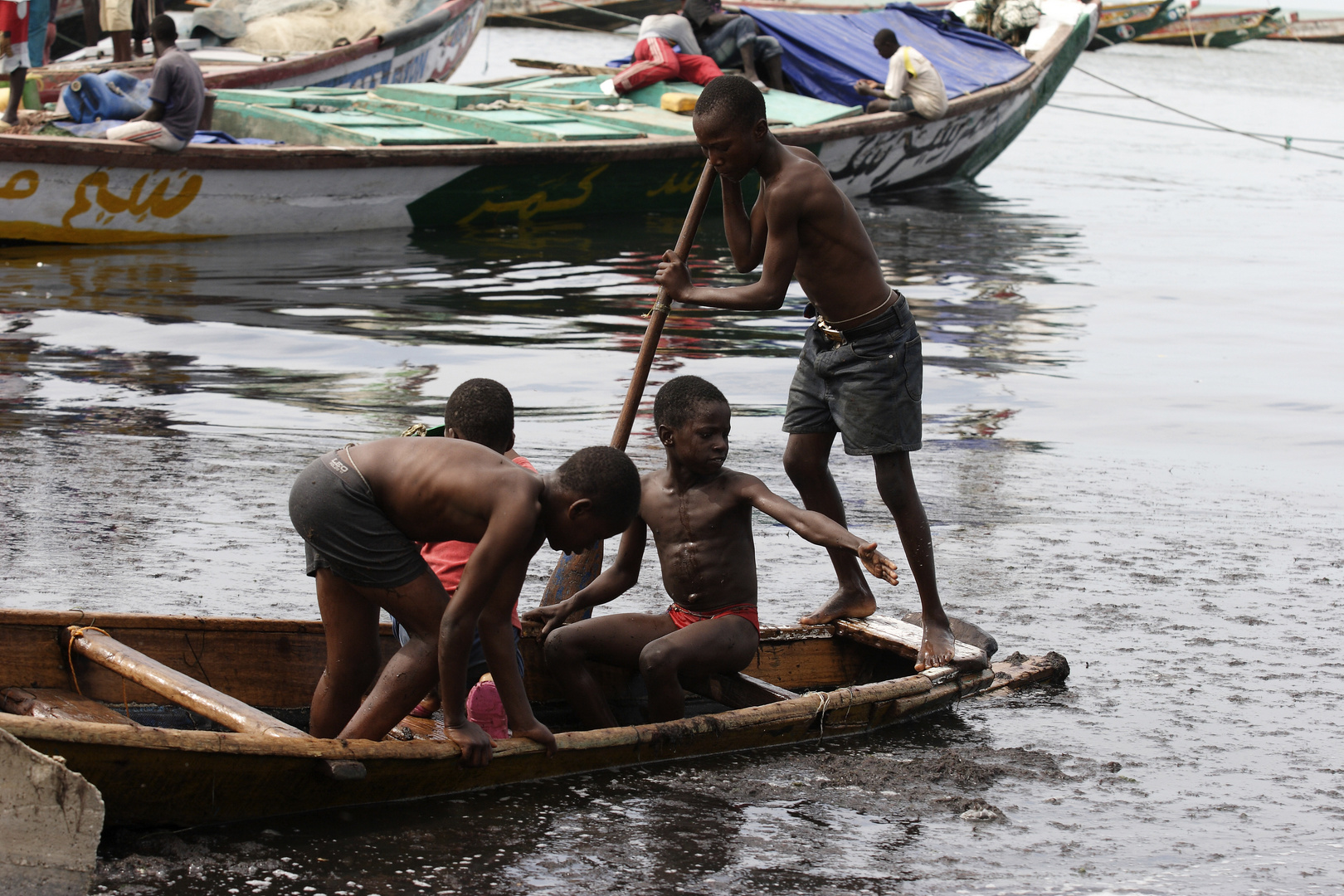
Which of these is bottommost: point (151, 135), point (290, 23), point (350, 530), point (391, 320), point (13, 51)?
point (391, 320)

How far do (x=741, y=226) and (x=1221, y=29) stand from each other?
4329cm

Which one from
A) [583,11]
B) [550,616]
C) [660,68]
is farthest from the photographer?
[583,11]

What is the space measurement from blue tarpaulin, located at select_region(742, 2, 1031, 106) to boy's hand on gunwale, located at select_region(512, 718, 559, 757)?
41.8 ft

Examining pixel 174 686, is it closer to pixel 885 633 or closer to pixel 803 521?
pixel 803 521

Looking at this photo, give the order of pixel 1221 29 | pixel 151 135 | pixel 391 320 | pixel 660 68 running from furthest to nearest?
1. pixel 1221 29
2. pixel 660 68
3. pixel 151 135
4. pixel 391 320

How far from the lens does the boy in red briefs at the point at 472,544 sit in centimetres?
367

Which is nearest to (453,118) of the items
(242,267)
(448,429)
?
(242,267)

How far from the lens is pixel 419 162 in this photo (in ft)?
40.0

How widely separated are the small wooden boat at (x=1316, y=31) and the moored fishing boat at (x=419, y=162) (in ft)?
113

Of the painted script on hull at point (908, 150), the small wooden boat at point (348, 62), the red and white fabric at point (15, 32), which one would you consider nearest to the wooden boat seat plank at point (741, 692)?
the red and white fabric at point (15, 32)

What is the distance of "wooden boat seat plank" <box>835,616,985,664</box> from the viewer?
14.3 ft

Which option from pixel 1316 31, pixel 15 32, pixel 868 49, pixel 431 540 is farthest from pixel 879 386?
pixel 1316 31

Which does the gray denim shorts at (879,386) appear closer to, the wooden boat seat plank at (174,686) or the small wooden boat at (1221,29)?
the wooden boat seat plank at (174,686)

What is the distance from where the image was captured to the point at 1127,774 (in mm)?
3705
